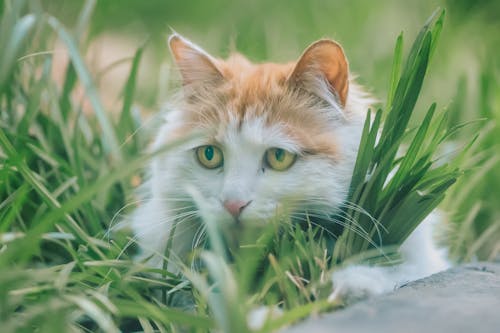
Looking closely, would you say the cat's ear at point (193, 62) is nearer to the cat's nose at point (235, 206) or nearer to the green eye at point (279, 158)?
the green eye at point (279, 158)

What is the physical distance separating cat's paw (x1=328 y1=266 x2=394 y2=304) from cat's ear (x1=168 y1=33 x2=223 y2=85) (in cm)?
68

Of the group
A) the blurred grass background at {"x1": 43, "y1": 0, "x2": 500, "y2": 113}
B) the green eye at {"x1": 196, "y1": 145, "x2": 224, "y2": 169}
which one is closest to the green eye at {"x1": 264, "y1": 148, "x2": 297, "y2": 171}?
the green eye at {"x1": 196, "y1": 145, "x2": 224, "y2": 169}

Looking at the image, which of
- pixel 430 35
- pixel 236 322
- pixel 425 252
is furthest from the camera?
pixel 425 252

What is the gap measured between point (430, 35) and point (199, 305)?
2.54ft

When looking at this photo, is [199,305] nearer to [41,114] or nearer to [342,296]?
[342,296]

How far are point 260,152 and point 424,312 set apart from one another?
58cm

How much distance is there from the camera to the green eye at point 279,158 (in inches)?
59.5

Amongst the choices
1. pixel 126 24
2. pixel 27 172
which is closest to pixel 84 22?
pixel 27 172

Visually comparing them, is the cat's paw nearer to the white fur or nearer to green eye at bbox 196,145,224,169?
the white fur

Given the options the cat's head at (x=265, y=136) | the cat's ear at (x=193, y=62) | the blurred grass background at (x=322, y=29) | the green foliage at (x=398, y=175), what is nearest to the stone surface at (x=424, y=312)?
the green foliage at (x=398, y=175)

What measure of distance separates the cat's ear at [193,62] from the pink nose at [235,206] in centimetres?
44

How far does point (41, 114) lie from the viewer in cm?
201

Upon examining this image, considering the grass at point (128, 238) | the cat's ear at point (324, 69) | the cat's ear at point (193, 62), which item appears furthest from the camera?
the cat's ear at point (193, 62)

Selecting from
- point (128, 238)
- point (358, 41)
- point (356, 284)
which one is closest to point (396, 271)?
point (356, 284)
